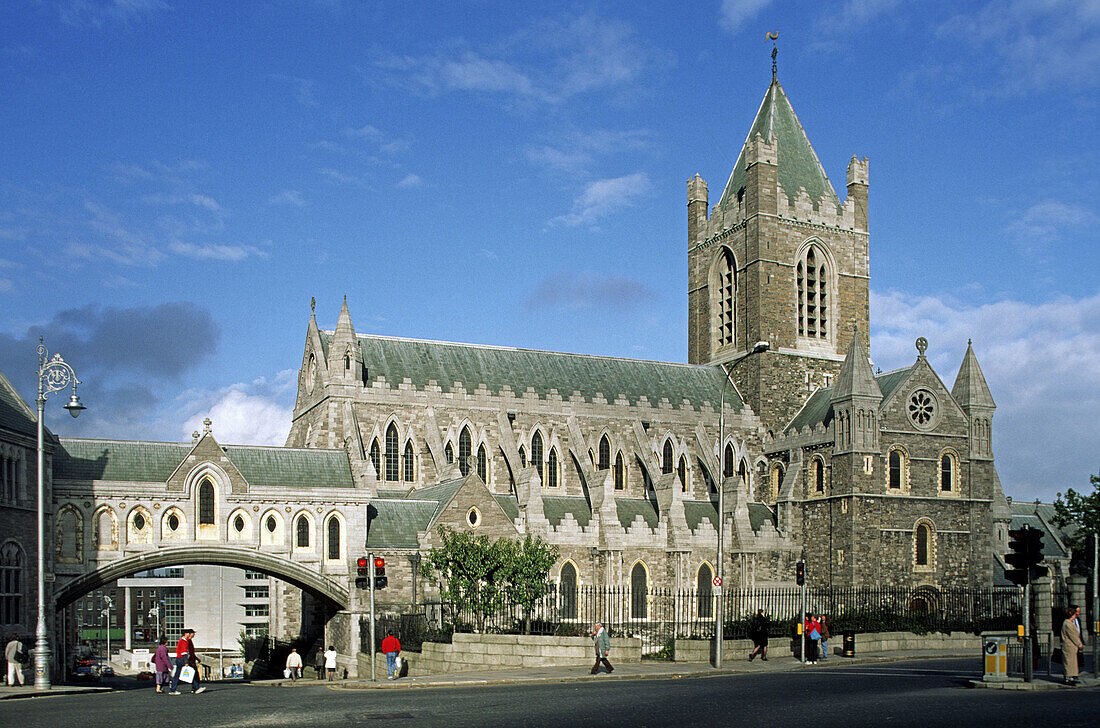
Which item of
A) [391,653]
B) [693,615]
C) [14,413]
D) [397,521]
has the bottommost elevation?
[693,615]

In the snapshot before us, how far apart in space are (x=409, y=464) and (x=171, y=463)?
11.7 metres

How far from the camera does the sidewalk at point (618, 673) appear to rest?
31.3 m

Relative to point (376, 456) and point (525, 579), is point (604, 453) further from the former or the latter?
point (525, 579)

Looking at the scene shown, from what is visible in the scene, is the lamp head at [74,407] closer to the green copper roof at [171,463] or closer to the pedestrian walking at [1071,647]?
the green copper roof at [171,463]

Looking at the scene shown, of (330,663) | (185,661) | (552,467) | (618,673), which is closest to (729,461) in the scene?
(552,467)

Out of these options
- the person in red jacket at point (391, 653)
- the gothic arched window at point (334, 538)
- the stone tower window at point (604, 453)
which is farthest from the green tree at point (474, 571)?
the stone tower window at point (604, 453)

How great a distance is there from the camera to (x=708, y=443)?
58406mm

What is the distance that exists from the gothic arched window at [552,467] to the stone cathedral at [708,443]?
0.30 feet

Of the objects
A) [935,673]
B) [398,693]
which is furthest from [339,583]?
[935,673]

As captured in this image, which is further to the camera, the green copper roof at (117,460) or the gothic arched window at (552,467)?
the gothic arched window at (552,467)

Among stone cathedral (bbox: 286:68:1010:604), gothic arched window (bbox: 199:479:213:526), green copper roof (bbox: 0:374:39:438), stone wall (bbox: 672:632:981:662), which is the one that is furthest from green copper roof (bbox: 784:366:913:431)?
green copper roof (bbox: 0:374:39:438)

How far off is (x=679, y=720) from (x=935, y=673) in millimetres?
Result: 14089

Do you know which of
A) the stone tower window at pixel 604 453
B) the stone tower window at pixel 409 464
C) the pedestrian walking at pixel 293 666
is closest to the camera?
the pedestrian walking at pixel 293 666

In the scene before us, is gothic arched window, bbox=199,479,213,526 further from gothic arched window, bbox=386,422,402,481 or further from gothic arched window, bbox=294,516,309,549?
gothic arched window, bbox=386,422,402,481
